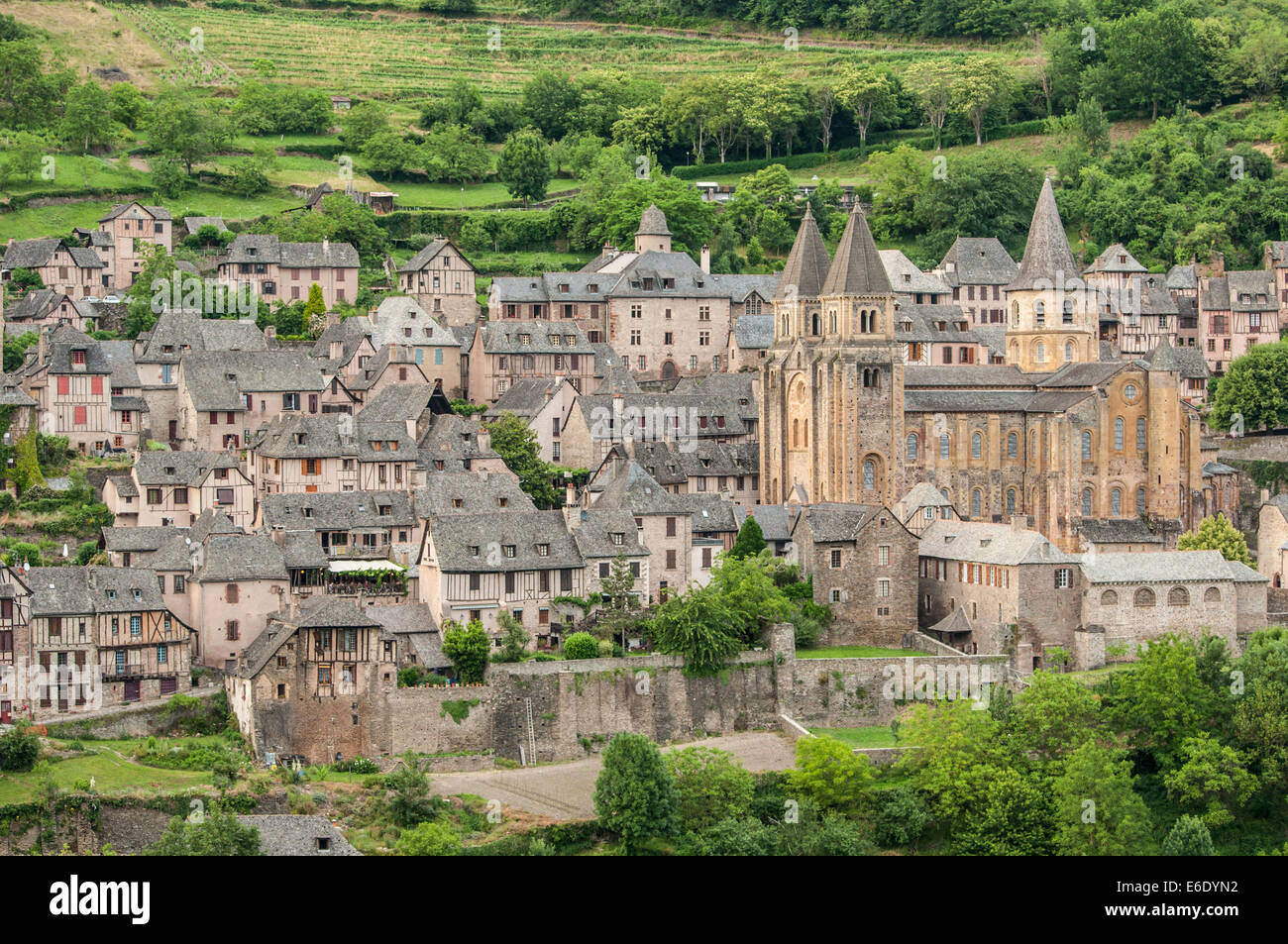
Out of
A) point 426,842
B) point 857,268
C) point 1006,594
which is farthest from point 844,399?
point 426,842

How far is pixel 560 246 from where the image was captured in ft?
387

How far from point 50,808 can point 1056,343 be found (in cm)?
5350

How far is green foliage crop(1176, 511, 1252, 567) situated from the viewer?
75.4 metres

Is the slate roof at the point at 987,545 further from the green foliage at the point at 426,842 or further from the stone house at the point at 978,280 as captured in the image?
the stone house at the point at 978,280

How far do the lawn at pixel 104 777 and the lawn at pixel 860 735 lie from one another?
2109 centimetres

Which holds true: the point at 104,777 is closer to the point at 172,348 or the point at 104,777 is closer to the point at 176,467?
the point at 176,467

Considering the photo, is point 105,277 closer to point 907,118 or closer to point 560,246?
point 560,246

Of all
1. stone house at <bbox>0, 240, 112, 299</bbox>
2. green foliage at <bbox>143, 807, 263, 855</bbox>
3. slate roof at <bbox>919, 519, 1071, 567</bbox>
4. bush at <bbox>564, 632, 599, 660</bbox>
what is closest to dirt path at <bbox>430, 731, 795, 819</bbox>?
bush at <bbox>564, 632, 599, 660</bbox>

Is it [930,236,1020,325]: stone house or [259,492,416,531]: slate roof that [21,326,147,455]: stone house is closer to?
[259,492,416,531]: slate roof

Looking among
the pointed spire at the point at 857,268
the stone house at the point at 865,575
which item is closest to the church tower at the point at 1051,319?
the pointed spire at the point at 857,268

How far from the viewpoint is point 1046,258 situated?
89688mm

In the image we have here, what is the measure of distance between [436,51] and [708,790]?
111399 millimetres
